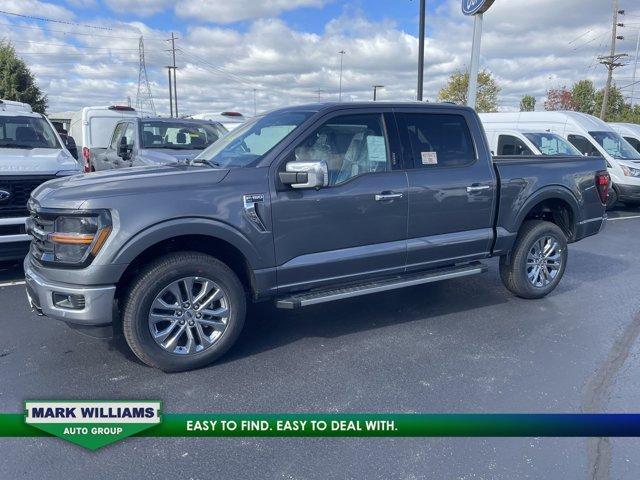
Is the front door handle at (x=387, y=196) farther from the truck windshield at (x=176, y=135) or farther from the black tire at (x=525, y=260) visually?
the truck windshield at (x=176, y=135)

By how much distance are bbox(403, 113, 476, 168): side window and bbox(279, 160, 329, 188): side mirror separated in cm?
119

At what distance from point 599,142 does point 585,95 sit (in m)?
42.9

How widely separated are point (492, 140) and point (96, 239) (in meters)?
11.1

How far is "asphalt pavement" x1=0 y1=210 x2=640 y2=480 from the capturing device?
2.71 meters

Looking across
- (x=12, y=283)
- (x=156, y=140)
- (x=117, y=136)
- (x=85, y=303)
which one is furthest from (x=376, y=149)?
(x=117, y=136)

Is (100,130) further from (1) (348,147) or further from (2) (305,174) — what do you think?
(2) (305,174)

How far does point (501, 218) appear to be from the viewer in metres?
5.09

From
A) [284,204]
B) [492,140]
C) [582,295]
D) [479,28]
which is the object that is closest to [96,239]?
[284,204]

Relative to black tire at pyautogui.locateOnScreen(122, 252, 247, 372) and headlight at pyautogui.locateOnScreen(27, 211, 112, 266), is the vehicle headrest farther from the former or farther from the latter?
black tire at pyautogui.locateOnScreen(122, 252, 247, 372)

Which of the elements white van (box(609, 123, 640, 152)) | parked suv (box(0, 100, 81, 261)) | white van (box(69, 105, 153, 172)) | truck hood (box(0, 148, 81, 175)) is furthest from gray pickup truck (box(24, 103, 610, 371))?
white van (box(609, 123, 640, 152))

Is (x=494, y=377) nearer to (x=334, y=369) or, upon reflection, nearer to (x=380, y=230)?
(x=334, y=369)

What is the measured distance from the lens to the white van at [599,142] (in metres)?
11.8

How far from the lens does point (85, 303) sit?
3.38 m

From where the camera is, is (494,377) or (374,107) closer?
(494,377)
